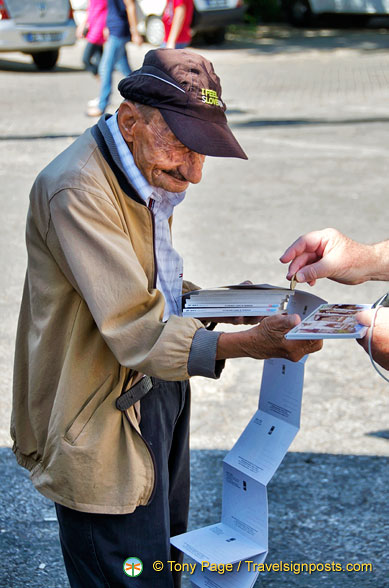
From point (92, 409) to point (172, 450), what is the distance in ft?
1.47

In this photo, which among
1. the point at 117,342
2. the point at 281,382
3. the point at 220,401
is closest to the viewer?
the point at 117,342

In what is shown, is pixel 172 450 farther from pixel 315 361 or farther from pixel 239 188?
pixel 239 188

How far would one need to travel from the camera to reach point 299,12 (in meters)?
22.4

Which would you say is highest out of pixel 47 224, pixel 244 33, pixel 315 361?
pixel 47 224

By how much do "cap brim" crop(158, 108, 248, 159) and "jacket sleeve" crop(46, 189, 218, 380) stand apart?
25cm

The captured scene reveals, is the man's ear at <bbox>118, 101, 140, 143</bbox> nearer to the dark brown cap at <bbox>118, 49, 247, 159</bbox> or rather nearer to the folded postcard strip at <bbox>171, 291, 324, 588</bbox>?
the dark brown cap at <bbox>118, 49, 247, 159</bbox>

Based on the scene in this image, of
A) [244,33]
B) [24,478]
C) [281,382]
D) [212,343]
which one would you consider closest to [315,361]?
[24,478]

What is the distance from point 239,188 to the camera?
812cm

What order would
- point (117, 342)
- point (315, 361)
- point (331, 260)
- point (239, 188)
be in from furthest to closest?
point (239, 188), point (315, 361), point (331, 260), point (117, 342)

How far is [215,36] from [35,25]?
17.7 feet

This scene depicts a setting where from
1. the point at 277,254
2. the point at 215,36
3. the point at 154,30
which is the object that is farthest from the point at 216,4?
the point at 277,254

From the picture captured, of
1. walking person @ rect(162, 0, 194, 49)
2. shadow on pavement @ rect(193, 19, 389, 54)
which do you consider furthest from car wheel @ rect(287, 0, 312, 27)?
walking person @ rect(162, 0, 194, 49)

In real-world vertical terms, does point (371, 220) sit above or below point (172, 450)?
below

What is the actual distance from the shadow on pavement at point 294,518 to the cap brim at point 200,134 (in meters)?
1.73
